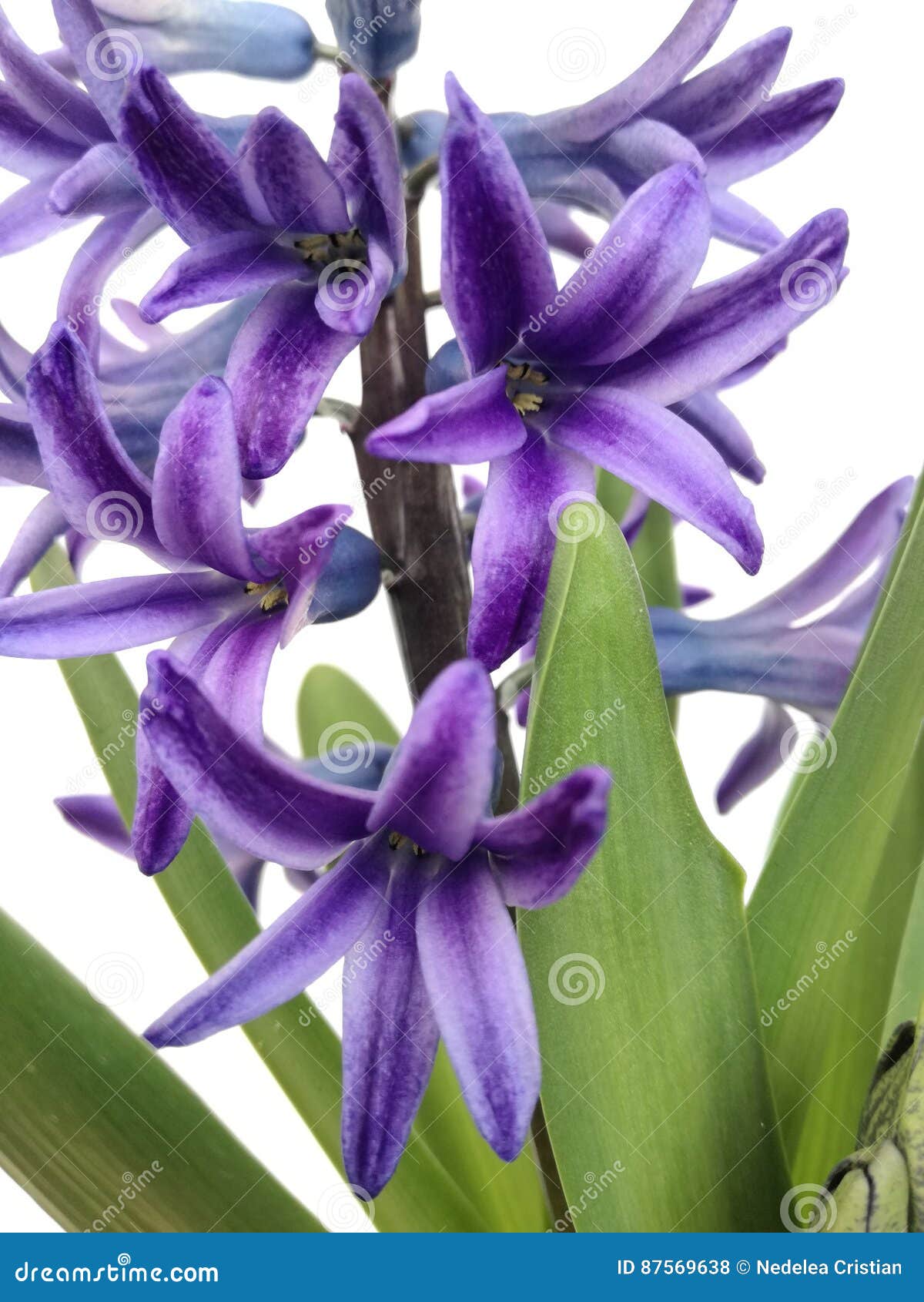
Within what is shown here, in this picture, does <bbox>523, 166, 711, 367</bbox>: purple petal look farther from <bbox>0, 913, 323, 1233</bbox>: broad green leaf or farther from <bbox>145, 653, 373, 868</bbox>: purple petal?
<bbox>0, 913, 323, 1233</bbox>: broad green leaf

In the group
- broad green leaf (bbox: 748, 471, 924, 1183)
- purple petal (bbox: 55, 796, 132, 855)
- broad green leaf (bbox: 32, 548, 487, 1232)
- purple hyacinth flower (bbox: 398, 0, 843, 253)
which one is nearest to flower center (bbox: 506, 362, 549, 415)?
purple hyacinth flower (bbox: 398, 0, 843, 253)

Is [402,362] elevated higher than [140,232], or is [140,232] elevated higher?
[140,232]

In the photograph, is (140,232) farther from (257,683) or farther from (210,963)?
(210,963)

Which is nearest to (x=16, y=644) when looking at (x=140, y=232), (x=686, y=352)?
(x=140, y=232)
